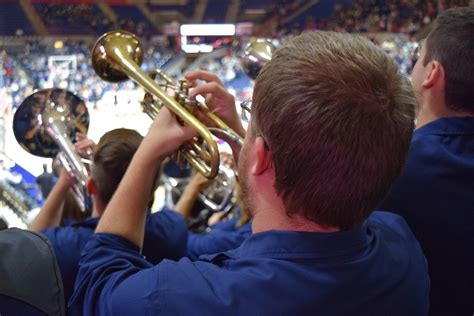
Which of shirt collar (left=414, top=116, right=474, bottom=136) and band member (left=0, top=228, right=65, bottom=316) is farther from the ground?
shirt collar (left=414, top=116, right=474, bottom=136)

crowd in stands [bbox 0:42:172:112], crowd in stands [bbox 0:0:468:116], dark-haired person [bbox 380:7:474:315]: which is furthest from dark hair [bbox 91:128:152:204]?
crowd in stands [bbox 0:42:172:112]

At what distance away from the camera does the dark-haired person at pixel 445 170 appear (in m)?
1.15

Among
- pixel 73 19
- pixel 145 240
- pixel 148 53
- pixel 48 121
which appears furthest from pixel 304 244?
pixel 148 53

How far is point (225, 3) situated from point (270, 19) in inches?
39.5

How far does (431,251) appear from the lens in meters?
1.18

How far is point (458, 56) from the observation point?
1221mm

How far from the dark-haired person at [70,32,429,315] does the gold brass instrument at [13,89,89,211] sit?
1522 millimetres

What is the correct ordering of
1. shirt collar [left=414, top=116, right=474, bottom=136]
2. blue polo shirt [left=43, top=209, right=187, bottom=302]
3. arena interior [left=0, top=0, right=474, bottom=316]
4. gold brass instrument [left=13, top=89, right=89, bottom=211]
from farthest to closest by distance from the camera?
arena interior [left=0, top=0, right=474, bottom=316]
gold brass instrument [left=13, top=89, right=89, bottom=211]
blue polo shirt [left=43, top=209, right=187, bottom=302]
shirt collar [left=414, top=116, right=474, bottom=136]

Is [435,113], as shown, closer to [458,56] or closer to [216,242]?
[458,56]

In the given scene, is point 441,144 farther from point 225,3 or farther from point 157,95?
point 225,3

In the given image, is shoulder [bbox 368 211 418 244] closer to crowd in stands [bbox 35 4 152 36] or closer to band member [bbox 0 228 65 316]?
band member [bbox 0 228 65 316]

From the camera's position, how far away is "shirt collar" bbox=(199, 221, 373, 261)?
79cm

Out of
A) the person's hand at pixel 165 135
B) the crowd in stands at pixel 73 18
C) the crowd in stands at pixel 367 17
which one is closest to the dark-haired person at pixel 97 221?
the person's hand at pixel 165 135

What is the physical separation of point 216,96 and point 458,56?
0.53 m
